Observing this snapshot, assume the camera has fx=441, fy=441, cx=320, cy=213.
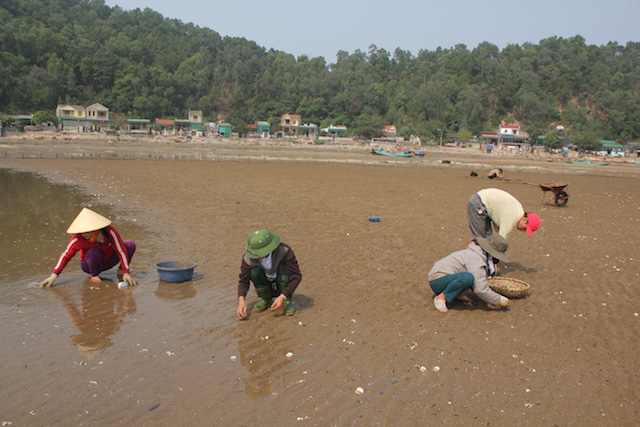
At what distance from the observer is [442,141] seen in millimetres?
98625

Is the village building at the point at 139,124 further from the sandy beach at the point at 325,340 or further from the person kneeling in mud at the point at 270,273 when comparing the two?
the person kneeling in mud at the point at 270,273

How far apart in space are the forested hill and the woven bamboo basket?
90.8m

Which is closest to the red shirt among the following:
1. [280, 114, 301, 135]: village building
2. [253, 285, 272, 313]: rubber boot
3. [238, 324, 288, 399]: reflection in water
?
[253, 285, 272, 313]: rubber boot

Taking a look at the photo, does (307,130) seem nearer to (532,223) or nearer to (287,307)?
(532,223)

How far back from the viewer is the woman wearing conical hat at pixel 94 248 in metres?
6.16

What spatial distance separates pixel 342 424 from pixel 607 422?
220 centimetres

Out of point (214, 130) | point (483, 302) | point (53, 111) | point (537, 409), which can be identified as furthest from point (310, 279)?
point (53, 111)

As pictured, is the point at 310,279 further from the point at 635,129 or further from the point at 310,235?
the point at 635,129

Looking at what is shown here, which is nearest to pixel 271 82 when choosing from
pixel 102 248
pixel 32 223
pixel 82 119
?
pixel 82 119

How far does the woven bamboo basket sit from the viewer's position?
6016 millimetres

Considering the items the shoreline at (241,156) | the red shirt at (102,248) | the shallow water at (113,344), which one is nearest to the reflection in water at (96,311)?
the shallow water at (113,344)

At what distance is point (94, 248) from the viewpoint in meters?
6.42

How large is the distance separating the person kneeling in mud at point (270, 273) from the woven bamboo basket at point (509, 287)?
2.80m

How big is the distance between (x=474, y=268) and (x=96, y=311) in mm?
4822
